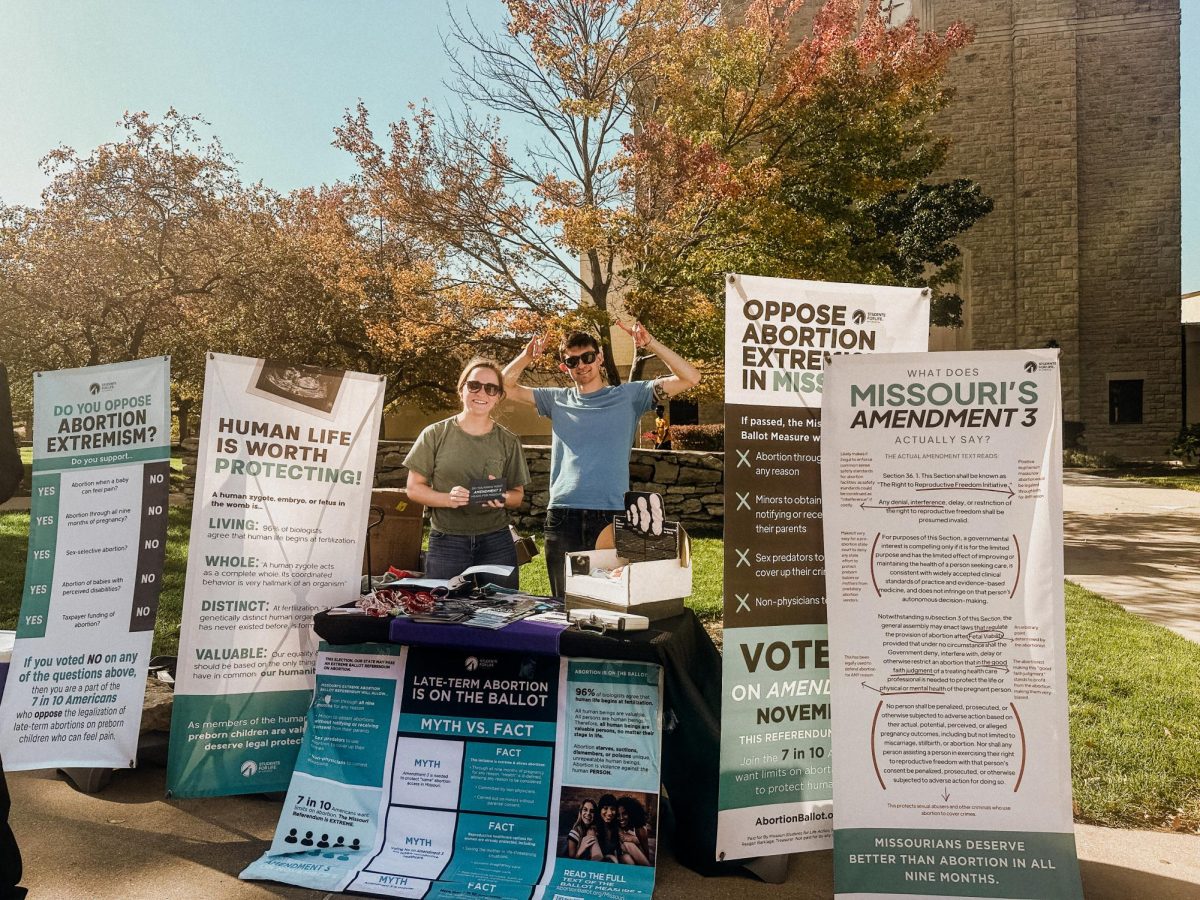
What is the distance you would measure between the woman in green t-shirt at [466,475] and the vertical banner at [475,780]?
0.75 metres

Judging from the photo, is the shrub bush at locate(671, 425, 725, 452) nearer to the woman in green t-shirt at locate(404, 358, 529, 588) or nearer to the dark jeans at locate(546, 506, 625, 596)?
the dark jeans at locate(546, 506, 625, 596)

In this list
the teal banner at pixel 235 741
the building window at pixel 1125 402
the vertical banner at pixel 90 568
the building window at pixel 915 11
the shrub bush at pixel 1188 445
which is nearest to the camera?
the teal banner at pixel 235 741

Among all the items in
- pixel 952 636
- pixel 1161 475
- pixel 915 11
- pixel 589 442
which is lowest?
pixel 952 636

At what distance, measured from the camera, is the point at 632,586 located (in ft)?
9.36

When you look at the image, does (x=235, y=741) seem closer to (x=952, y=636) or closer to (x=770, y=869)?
(x=770, y=869)

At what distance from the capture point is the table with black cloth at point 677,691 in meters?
2.78

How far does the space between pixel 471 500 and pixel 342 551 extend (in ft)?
1.77

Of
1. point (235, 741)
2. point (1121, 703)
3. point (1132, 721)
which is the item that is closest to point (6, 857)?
point (235, 741)

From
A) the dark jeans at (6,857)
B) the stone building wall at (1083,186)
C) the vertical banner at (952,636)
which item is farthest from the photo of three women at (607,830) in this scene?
the stone building wall at (1083,186)

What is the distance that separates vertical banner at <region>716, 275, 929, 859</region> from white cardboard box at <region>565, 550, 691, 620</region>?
0.95 feet

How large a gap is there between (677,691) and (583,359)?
1613mm

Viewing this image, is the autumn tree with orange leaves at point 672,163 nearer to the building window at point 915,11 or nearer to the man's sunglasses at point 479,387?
the man's sunglasses at point 479,387

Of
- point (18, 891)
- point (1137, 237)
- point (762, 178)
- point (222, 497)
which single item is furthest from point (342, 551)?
point (1137, 237)

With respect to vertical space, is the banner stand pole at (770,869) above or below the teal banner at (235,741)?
below
